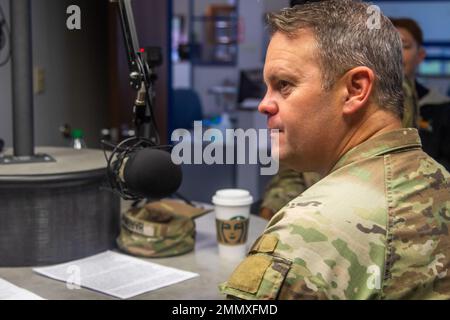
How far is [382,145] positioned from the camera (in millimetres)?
817

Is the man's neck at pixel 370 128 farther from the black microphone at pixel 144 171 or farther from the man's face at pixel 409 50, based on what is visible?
the man's face at pixel 409 50

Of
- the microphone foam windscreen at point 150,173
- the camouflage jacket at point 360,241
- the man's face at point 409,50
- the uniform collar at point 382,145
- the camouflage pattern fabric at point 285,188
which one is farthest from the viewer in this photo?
the man's face at point 409,50

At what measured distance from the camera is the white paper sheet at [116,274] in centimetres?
111

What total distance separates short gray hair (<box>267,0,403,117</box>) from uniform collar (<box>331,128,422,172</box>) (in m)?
0.05

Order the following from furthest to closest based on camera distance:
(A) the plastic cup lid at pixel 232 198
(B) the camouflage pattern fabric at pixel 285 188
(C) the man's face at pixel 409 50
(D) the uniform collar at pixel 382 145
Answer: (C) the man's face at pixel 409 50 → (B) the camouflage pattern fabric at pixel 285 188 → (A) the plastic cup lid at pixel 232 198 → (D) the uniform collar at pixel 382 145

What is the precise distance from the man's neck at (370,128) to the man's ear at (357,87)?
0.03m

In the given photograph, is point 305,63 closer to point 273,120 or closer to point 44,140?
point 273,120

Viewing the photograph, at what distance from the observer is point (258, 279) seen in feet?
2.31

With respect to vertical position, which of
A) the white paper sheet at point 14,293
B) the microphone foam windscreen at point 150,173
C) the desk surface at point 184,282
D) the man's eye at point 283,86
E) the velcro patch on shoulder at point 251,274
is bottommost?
the desk surface at point 184,282

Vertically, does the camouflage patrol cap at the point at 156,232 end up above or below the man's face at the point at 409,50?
below

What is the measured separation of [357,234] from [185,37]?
547 centimetres

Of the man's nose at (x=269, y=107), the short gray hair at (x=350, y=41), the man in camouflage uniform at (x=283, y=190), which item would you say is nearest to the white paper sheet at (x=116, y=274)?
the man's nose at (x=269, y=107)

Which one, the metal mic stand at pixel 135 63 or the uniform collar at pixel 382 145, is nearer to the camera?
the uniform collar at pixel 382 145
